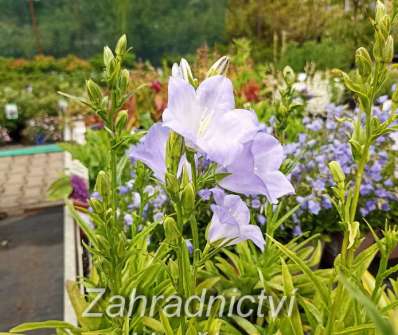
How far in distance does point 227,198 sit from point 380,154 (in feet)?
6.17

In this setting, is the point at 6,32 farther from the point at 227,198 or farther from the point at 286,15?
the point at 227,198

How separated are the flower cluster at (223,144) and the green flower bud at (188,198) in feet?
0.22

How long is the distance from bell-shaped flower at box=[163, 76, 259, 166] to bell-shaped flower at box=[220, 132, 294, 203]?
0.03m

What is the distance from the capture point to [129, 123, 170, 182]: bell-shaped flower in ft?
3.02

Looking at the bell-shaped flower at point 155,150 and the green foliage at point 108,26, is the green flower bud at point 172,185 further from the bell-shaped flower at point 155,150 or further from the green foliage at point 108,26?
the green foliage at point 108,26

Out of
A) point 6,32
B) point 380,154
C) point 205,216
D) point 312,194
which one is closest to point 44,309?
point 205,216

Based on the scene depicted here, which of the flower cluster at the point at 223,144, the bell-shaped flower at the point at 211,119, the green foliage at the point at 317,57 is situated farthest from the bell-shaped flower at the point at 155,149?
the green foliage at the point at 317,57

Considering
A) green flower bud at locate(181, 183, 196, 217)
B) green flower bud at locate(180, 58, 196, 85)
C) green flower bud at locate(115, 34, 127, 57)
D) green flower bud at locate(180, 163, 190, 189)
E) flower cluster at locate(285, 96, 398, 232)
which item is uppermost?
green flower bud at locate(115, 34, 127, 57)

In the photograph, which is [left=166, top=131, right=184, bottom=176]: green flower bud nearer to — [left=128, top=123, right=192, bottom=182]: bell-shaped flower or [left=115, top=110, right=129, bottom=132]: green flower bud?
[left=128, top=123, right=192, bottom=182]: bell-shaped flower

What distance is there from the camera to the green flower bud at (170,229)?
869 mm

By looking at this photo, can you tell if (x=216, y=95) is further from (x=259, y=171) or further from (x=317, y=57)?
(x=317, y=57)

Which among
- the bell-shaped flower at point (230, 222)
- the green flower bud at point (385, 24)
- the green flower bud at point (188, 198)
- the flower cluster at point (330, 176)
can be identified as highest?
the green flower bud at point (385, 24)

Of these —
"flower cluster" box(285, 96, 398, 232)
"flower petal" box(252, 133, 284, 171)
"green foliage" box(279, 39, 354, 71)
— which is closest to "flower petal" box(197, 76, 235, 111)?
"flower petal" box(252, 133, 284, 171)

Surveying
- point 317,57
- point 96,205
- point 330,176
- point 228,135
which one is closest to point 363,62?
point 228,135
